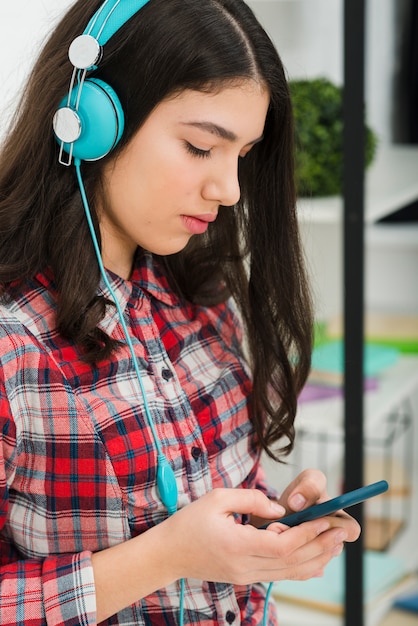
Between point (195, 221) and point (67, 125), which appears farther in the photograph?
point (195, 221)

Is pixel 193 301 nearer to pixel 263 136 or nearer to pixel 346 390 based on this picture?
pixel 263 136

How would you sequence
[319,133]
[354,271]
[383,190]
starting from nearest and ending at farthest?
[354,271]
[319,133]
[383,190]

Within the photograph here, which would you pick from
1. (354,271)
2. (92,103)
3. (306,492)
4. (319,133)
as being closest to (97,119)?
(92,103)

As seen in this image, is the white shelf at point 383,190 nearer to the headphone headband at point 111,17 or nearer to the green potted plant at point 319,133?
the green potted plant at point 319,133

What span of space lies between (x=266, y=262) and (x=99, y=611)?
1.56ft

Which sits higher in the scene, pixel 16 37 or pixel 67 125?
pixel 16 37

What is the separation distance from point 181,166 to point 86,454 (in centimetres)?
32

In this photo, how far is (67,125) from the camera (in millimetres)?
948

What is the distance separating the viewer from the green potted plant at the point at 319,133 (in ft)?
6.07

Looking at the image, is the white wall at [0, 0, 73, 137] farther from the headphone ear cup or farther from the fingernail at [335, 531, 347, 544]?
the fingernail at [335, 531, 347, 544]

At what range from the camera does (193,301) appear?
121 cm

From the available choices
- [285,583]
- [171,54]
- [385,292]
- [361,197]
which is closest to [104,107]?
[171,54]

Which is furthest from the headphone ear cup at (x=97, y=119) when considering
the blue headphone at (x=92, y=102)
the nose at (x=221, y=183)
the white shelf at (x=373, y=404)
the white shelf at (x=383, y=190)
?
the white shelf at (x=373, y=404)

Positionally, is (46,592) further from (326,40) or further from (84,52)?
(326,40)
